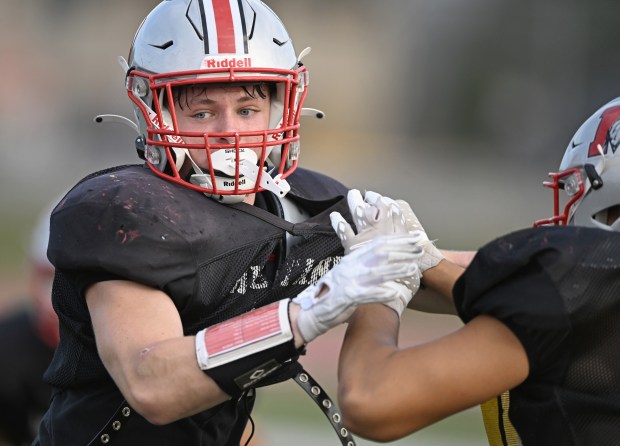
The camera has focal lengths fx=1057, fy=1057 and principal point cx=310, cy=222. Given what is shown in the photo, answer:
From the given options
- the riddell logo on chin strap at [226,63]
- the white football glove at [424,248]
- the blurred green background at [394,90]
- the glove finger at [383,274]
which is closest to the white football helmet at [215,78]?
the riddell logo on chin strap at [226,63]

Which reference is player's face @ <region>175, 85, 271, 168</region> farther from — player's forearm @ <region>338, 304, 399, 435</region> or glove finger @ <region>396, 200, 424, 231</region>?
player's forearm @ <region>338, 304, 399, 435</region>

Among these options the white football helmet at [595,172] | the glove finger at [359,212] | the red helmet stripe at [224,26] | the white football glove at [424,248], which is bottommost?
the white football glove at [424,248]

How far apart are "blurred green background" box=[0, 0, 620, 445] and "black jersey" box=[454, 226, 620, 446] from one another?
9.63 metres

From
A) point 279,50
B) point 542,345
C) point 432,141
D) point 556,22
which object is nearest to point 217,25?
point 279,50

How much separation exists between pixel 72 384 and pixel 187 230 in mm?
468

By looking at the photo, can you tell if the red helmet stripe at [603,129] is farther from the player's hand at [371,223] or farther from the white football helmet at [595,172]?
the player's hand at [371,223]

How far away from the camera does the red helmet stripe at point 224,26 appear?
8.20 ft

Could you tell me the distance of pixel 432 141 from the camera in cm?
1367

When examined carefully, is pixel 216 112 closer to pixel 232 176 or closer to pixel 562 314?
pixel 232 176

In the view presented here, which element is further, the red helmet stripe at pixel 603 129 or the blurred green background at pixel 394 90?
the blurred green background at pixel 394 90

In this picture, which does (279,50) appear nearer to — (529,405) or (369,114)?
(529,405)

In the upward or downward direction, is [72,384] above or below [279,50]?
below

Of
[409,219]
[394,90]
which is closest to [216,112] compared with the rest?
[409,219]

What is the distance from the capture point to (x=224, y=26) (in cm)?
253
